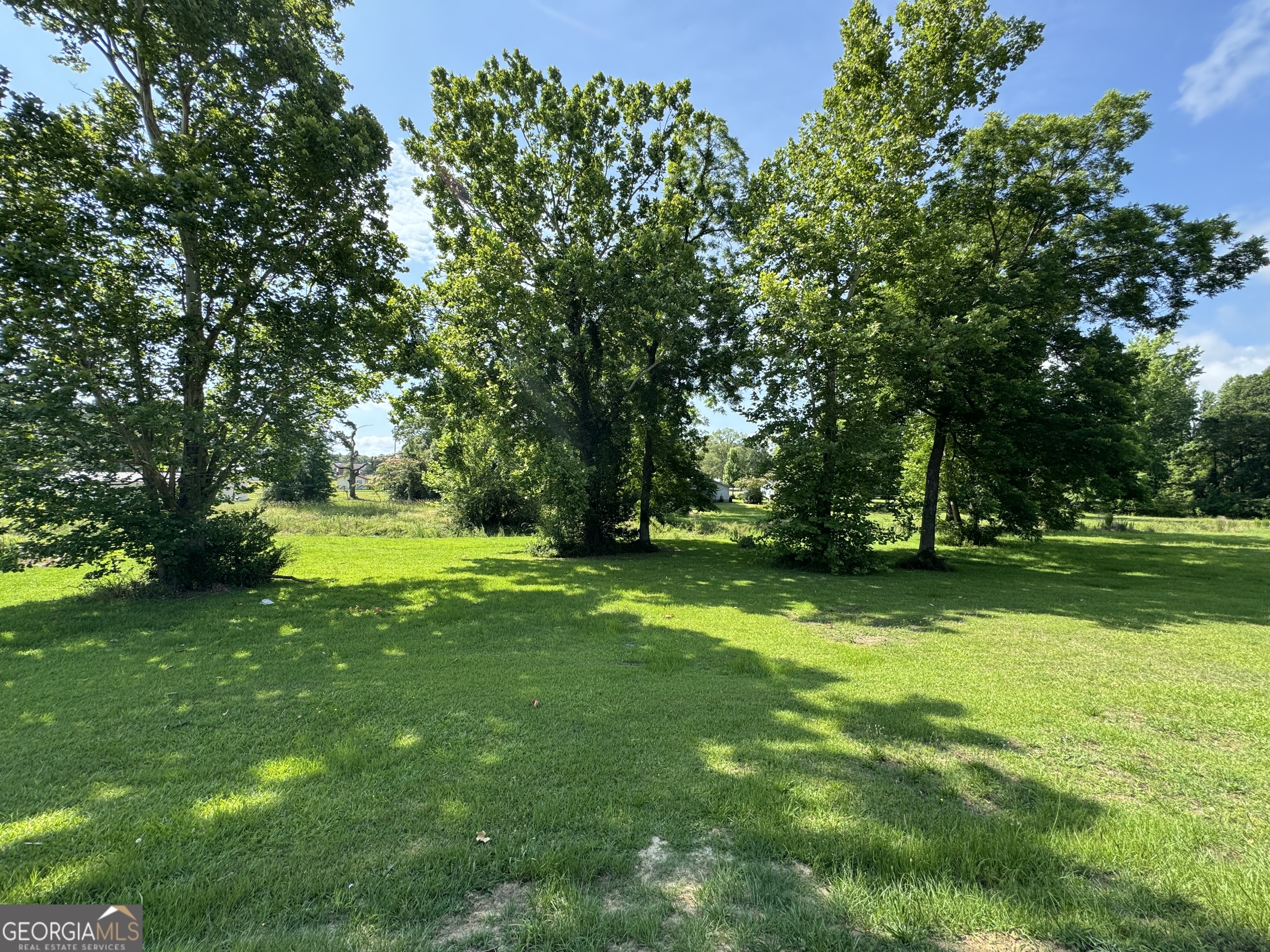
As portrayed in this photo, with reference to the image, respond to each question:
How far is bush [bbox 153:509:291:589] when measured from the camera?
9.37 m

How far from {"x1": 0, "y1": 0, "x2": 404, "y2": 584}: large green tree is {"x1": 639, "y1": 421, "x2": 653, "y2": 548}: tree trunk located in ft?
31.5

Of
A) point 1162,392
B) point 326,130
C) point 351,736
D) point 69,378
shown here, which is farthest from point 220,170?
point 1162,392

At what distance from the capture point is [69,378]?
7.71m

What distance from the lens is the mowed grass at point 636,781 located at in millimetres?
2262

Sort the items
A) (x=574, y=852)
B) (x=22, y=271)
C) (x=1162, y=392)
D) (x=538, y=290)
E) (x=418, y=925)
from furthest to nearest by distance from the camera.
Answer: (x=1162, y=392) < (x=538, y=290) < (x=22, y=271) < (x=574, y=852) < (x=418, y=925)

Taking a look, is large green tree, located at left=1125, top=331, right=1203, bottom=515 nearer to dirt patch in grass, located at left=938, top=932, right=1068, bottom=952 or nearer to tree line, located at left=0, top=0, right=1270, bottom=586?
tree line, located at left=0, top=0, right=1270, bottom=586

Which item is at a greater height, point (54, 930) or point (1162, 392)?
point (1162, 392)

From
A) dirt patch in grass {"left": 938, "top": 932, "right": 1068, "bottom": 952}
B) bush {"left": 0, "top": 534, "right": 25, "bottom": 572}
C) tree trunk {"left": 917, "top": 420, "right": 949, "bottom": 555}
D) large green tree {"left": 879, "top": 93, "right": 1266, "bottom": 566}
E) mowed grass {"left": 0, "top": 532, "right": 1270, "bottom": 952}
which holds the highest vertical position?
large green tree {"left": 879, "top": 93, "right": 1266, "bottom": 566}

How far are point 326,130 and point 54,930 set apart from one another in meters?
11.8

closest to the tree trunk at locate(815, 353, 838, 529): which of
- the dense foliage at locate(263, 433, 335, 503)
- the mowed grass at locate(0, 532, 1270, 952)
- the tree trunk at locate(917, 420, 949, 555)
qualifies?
the tree trunk at locate(917, 420, 949, 555)

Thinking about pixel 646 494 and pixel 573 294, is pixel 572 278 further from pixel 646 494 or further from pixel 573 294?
pixel 646 494

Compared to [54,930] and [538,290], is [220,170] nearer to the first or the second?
[538,290]

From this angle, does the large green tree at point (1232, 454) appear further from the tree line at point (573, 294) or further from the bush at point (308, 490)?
the bush at point (308, 490)

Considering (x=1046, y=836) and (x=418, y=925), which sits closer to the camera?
(x=418, y=925)
